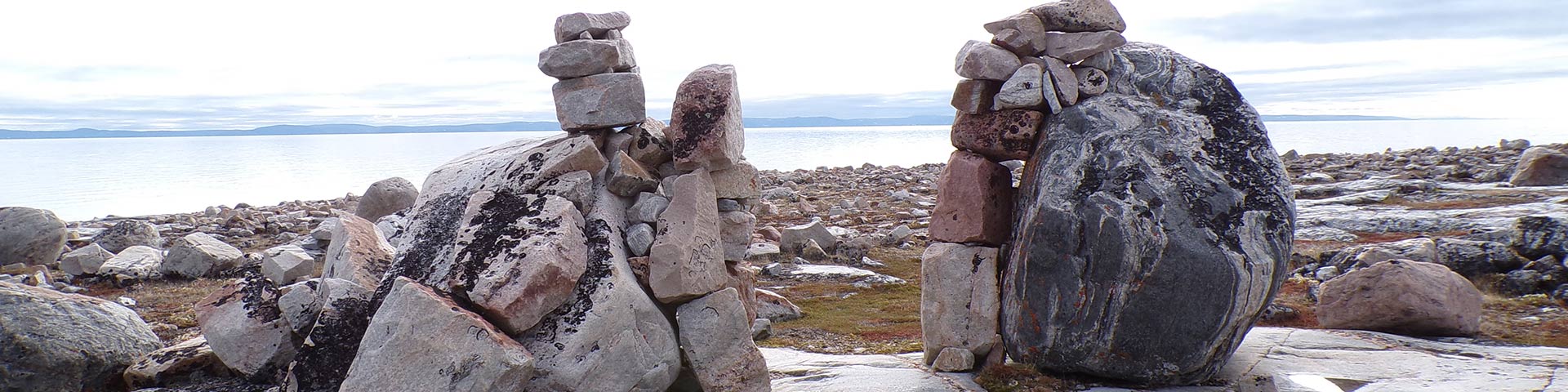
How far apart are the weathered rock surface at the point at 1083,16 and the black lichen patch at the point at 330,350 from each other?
23.0 ft

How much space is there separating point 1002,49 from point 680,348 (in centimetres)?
435

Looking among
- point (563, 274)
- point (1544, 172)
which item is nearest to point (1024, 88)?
point (563, 274)

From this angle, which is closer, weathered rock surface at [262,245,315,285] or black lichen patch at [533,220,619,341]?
black lichen patch at [533,220,619,341]

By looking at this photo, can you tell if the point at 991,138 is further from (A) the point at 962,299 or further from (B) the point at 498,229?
(B) the point at 498,229

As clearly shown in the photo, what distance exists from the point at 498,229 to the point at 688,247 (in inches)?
66.5

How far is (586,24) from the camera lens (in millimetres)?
9398

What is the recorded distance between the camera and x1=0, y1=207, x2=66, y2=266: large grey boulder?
19172 millimetres

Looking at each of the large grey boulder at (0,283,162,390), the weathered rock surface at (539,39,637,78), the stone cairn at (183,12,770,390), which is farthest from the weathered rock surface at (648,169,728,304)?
the large grey boulder at (0,283,162,390)

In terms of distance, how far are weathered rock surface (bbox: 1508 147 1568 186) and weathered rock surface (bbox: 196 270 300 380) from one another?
28825mm

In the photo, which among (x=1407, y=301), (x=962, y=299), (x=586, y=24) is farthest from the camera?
(x=1407, y=301)

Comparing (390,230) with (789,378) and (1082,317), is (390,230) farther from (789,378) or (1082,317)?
(1082,317)

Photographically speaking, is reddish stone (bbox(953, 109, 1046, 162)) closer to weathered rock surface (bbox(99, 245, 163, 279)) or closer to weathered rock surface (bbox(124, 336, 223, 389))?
weathered rock surface (bbox(124, 336, 223, 389))

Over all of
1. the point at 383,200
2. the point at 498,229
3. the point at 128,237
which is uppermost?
the point at 498,229

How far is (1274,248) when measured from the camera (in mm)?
A: 9039
